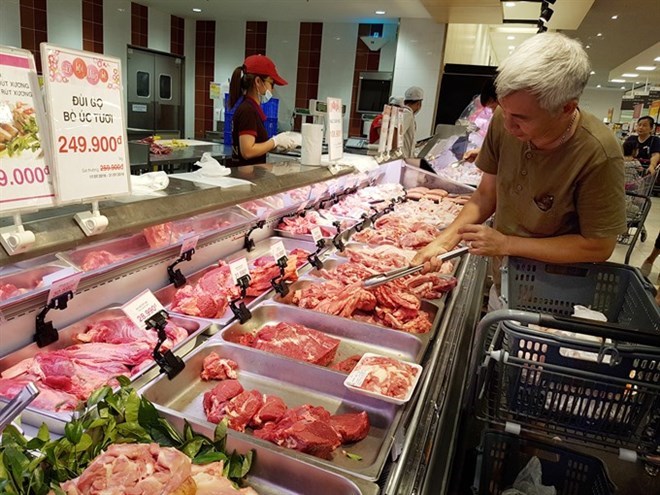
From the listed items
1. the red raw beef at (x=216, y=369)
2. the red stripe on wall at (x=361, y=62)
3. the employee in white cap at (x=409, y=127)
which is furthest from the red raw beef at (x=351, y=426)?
the red stripe on wall at (x=361, y=62)

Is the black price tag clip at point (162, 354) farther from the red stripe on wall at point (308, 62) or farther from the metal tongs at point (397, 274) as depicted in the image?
the red stripe on wall at point (308, 62)

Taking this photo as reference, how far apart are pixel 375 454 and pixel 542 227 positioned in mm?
1487

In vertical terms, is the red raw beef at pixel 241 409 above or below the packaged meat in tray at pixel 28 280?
below

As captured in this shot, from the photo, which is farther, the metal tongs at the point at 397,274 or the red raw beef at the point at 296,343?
the metal tongs at the point at 397,274

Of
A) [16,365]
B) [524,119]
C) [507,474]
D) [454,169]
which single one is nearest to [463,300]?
[507,474]

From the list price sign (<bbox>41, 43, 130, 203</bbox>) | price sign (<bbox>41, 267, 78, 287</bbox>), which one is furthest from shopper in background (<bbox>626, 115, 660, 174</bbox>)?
price sign (<bbox>41, 267, 78, 287</bbox>)

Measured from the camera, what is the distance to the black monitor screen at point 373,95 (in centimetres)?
1116

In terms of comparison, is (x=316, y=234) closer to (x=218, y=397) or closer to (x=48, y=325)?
(x=218, y=397)

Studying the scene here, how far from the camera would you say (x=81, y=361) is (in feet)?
5.93

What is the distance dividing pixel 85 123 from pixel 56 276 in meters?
0.59

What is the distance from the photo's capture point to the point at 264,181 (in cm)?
285

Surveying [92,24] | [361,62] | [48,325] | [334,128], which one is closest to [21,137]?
[48,325]

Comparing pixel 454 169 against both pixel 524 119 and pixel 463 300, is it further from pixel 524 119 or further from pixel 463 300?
pixel 524 119

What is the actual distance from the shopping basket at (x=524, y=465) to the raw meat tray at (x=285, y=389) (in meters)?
1.09
